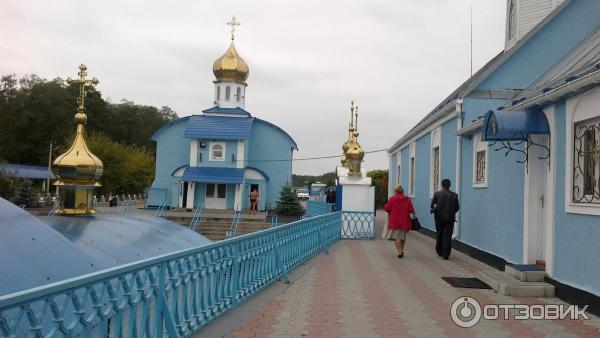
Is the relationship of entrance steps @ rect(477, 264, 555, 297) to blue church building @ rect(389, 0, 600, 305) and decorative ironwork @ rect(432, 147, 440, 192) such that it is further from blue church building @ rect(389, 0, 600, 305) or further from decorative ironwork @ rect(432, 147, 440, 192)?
decorative ironwork @ rect(432, 147, 440, 192)

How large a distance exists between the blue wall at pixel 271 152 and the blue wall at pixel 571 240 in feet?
94.2

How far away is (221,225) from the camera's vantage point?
27.0 meters

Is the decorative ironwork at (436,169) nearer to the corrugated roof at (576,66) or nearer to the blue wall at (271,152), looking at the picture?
the corrugated roof at (576,66)

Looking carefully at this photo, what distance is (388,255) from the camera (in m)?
11.8

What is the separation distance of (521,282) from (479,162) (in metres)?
4.26

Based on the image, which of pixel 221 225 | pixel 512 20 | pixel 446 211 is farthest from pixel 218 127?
pixel 446 211

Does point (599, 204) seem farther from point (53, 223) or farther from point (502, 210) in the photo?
point (53, 223)

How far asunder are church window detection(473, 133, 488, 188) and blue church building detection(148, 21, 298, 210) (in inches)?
871

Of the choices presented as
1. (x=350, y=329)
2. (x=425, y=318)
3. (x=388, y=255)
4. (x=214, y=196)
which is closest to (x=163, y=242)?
(x=350, y=329)

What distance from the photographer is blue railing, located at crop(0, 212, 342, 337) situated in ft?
8.80

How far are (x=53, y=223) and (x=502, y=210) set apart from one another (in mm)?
6831

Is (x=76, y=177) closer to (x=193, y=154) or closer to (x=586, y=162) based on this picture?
(x=586, y=162)

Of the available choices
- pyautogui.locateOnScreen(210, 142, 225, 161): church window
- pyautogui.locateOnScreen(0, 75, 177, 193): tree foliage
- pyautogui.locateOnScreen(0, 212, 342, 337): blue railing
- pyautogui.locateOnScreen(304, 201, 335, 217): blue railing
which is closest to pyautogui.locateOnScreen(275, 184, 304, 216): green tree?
pyautogui.locateOnScreen(304, 201, 335, 217): blue railing

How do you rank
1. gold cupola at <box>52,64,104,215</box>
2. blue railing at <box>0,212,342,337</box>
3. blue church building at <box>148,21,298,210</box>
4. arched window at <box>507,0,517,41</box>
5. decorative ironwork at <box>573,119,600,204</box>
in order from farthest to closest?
blue church building at <box>148,21,298,210</box> → arched window at <box>507,0,517,41</box> → gold cupola at <box>52,64,104,215</box> → decorative ironwork at <box>573,119,600,204</box> → blue railing at <box>0,212,342,337</box>
